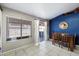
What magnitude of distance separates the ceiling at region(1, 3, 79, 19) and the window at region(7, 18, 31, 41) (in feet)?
0.70

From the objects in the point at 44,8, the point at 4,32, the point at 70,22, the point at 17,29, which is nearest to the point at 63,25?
the point at 70,22

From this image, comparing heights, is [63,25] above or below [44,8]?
below

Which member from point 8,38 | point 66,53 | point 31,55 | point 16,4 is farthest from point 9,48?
point 66,53

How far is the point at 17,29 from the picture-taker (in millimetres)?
1385

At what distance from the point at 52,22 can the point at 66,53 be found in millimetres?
650

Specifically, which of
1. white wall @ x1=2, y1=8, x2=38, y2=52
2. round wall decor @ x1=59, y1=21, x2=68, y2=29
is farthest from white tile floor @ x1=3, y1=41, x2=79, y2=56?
round wall decor @ x1=59, y1=21, x2=68, y2=29

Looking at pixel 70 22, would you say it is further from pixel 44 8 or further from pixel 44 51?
pixel 44 51

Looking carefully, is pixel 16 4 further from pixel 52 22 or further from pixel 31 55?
pixel 31 55

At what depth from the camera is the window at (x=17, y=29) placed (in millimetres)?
1322

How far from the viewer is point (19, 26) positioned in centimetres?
141

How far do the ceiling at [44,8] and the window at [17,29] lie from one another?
0.21 meters

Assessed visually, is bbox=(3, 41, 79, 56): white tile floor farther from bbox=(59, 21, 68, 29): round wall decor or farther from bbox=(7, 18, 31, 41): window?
bbox=(59, 21, 68, 29): round wall decor

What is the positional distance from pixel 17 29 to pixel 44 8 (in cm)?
66

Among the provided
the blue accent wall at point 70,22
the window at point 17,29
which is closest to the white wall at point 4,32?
the window at point 17,29
